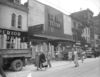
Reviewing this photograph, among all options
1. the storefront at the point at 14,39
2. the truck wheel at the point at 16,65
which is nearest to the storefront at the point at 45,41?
the storefront at the point at 14,39

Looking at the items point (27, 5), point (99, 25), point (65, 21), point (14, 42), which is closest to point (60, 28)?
point (65, 21)

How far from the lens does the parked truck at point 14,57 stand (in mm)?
10117

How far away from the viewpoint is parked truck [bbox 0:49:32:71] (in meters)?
10.1

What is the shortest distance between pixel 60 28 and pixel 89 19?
1744cm

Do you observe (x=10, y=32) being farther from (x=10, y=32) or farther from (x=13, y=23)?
(x=13, y=23)

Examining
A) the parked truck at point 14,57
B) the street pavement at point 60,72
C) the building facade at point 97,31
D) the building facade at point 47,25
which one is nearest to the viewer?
the street pavement at point 60,72

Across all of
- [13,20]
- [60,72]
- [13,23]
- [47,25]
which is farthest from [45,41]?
[60,72]

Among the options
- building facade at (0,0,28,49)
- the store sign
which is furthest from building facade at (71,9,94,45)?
the store sign

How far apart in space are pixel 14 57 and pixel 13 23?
22.2 feet

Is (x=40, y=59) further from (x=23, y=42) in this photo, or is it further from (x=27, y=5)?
(x=27, y=5)

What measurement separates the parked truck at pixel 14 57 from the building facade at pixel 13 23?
3563mm

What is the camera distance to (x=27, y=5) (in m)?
18.2

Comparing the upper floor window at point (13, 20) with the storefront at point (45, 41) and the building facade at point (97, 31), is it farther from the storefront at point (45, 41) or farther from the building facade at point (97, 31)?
the building facade at point (97, 31)

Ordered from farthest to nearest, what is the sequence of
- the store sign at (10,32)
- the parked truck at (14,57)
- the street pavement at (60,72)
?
the store sign at (10,32), the parked truck at (14,57), the street pavement at (60,72)
